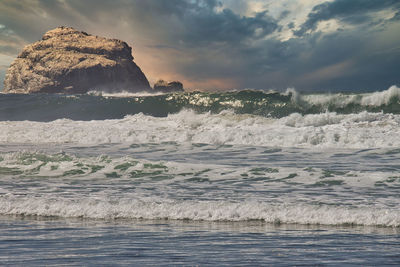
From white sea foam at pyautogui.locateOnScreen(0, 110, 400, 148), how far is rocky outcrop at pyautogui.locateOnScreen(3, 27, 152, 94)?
136 metres

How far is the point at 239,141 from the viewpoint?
1947 cm

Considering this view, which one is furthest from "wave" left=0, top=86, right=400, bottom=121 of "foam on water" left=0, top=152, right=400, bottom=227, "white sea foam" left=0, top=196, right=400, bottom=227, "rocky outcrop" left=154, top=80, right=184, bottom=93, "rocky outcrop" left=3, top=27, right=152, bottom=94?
"rocky outcrop" left=3, top=27, right=152, bottom=94

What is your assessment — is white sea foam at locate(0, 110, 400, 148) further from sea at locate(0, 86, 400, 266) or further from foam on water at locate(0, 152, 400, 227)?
foam on water at locate(0, 152, 400, 227)

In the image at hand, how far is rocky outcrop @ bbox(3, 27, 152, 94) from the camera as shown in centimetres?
15850

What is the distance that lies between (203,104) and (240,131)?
43.2 feet

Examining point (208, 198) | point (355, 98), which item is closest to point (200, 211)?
point (208, 198)

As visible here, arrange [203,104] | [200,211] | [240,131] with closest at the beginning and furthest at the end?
[200,211] < [240,131] < [203,104]

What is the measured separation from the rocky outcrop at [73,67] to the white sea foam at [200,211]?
154878mm

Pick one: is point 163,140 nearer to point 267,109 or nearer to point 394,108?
point 267,109

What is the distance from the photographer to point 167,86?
13625 cm

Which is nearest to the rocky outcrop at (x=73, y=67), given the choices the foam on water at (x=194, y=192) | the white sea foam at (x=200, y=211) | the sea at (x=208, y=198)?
the sea at (x=208, y=198)

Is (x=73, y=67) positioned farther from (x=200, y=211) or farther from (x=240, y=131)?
(x=200, y=211)

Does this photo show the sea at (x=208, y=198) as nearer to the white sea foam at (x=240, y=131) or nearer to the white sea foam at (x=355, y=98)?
the white sea foam at (x=240, y=131)

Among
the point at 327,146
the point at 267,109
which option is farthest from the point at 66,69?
the point at 327,146
